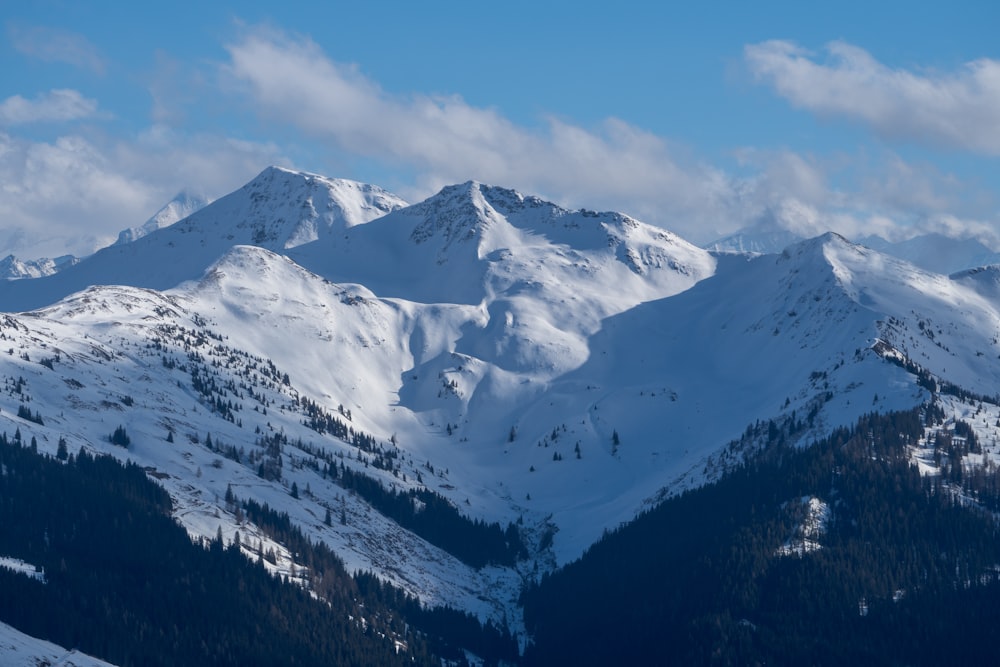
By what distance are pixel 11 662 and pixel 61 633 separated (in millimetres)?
26581

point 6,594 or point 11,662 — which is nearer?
point 11,662

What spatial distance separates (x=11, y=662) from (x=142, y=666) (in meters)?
34.2

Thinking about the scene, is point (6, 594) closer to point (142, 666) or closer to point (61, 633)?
point (61, 633)

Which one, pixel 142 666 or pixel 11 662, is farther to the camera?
pixel 142 666

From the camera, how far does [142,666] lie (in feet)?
641

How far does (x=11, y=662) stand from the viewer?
16275 centimetres

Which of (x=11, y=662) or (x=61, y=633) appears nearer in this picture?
(x=11, y=662)

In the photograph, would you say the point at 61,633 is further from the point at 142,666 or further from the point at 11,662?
the point at 11,662

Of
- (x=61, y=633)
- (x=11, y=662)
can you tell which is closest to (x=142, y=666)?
(x=61, y=633)

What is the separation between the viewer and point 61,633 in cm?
18912

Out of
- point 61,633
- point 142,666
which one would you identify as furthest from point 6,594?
point 142,666

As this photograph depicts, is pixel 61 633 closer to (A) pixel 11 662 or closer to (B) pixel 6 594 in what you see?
(B) pixel 6 594
